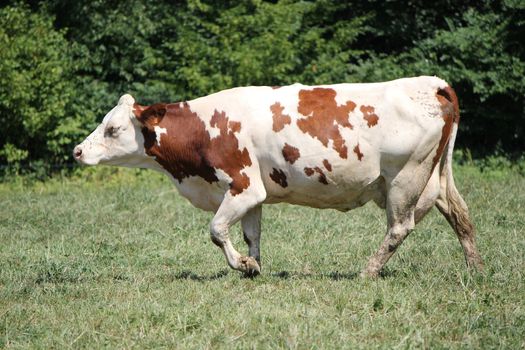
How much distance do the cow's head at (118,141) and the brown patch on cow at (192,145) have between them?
7cm

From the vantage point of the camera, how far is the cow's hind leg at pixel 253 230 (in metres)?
8.80

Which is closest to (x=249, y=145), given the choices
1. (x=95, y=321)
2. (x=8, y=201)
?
(x=95, y=321)

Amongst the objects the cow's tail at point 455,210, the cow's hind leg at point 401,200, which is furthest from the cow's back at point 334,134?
the cow's tail at point 455,210

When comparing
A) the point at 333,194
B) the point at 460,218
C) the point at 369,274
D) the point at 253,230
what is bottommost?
the point at 460,218

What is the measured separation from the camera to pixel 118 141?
892cm

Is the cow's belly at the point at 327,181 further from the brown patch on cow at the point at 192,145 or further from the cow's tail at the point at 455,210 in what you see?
the cow's tail at the point at 455,210

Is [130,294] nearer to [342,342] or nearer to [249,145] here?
[249,145]

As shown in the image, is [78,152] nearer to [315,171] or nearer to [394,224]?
[315,171]

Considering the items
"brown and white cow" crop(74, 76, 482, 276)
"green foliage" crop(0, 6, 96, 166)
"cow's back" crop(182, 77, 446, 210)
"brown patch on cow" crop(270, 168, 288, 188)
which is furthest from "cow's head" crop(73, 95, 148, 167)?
"green foliage" crop(0, 6, 96, 166)

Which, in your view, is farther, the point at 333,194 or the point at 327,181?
the point at 333,194

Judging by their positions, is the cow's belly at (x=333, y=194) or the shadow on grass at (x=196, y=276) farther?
the shadow on grass at (x=196, y=276)

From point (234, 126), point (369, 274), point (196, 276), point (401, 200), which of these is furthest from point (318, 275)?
point (234, 126)

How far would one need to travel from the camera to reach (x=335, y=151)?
321 inches

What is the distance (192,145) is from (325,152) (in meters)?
1.26
